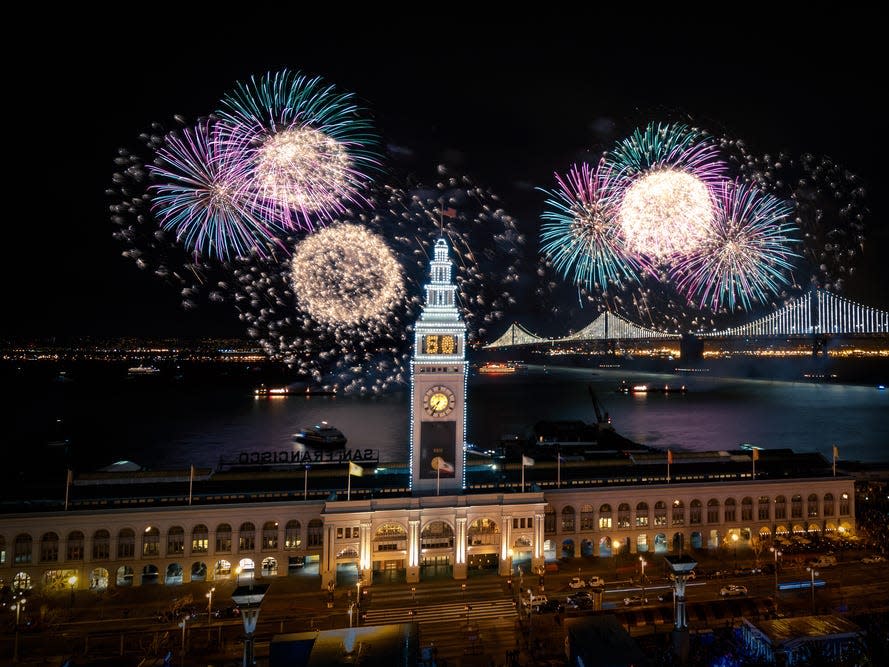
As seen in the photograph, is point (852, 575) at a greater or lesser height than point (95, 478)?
lesser

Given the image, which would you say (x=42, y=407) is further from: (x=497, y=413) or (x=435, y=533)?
(x=435, y=533)

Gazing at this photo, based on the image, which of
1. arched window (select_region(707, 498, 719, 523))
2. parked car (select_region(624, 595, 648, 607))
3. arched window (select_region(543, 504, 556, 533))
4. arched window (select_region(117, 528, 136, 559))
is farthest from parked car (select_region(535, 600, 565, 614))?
arched window (select_region(117, 528, 136, 559))

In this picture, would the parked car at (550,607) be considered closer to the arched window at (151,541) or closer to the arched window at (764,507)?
the arched window at (764,507)

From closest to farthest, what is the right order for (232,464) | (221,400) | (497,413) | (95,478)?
(95,478), (232,464), (497,413), (221,400)

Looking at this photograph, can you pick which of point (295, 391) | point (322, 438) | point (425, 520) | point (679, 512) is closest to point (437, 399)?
point (425, 520)

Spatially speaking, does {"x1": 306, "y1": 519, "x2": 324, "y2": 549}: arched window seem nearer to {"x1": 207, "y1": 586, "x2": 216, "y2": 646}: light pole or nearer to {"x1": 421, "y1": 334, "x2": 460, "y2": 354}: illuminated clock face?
{"x1": 207, "y1": 586, "x2": 216, "y2": 646}: light pole

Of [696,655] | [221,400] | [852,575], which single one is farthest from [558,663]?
[221,400]

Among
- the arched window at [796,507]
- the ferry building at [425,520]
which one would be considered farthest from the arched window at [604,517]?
the arched window at [796,507]
